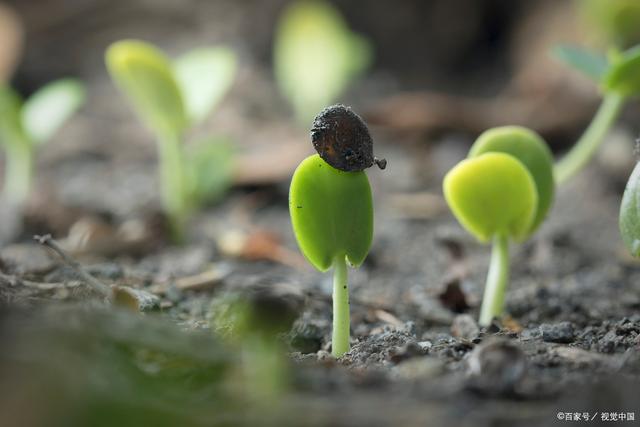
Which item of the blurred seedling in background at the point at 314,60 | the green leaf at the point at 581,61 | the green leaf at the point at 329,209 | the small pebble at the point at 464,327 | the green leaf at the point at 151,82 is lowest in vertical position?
the small pebble at the point at 464,327

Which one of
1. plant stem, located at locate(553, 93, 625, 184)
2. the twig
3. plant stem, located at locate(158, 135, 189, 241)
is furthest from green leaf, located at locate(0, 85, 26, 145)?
plant stem, located at locate(553, 93, 625, 184)

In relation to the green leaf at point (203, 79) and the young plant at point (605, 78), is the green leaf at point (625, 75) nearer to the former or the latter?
the young plant at point (605, 78)

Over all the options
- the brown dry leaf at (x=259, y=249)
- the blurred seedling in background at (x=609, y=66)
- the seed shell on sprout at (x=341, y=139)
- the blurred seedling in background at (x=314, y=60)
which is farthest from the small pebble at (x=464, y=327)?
the blurred seedling in background at (x=314, y=60)

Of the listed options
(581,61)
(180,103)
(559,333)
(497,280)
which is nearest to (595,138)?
(581,61)

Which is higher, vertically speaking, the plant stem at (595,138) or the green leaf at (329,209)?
the plant stem at (595,138)

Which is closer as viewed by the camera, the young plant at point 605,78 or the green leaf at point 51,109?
the young plant at point 605,78

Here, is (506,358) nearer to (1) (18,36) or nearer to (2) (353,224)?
(2) (353,224)
